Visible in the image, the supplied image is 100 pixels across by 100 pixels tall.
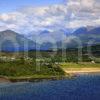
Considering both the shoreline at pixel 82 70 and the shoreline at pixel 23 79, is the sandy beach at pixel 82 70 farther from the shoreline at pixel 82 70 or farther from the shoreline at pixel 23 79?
the shoreline at pixel 23 79

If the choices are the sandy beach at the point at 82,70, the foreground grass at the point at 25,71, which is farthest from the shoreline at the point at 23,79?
the sandy beach at the point at 82,70

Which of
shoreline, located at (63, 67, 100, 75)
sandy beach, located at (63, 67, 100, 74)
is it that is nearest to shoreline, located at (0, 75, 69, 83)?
shoreline, located at (63, 67, 100, 75)

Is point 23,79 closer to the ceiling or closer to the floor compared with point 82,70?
closer to the floor

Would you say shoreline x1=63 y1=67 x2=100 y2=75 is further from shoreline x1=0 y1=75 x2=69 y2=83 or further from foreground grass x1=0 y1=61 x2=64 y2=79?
shoreline x1=0 y1=75 x2=69 y2=83

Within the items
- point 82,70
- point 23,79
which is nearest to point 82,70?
point 82,70

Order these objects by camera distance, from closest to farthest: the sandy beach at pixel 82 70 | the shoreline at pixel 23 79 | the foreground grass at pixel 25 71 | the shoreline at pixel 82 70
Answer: the shoreline at pixel 23 79 → the foreground grass at pixel 25 71 → the shoreline at pixel 82 70 → the sandy beach at pixel 82 70

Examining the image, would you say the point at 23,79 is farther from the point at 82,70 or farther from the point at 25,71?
the point at 82,70

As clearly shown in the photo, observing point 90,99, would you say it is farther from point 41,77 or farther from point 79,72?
point 79,72

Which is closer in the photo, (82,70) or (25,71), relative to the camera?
(25,71)

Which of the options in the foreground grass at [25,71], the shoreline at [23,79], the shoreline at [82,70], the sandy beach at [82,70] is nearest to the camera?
the shoreline at [23,79]

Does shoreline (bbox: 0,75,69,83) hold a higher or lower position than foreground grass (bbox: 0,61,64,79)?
lower

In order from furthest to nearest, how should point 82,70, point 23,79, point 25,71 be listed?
point 82,70 → point 25,71 → point 23,79
